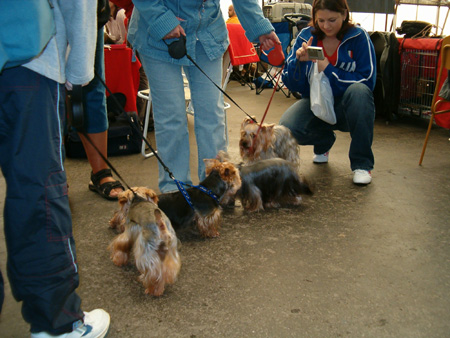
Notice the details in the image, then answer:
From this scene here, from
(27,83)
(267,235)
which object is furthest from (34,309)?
(267,235)

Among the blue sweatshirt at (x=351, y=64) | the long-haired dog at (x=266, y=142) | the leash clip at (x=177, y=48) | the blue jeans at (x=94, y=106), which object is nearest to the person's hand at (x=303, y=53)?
the blue sweatshirt at (x=351, y=64)

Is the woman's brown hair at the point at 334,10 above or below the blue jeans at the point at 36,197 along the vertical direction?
above

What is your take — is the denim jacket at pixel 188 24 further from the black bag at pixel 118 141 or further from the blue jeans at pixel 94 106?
the black bag at pixel 118 141

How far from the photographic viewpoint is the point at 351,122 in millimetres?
3402

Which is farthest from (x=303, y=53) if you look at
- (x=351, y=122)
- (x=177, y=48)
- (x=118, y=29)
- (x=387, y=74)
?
(x=118, y=29)

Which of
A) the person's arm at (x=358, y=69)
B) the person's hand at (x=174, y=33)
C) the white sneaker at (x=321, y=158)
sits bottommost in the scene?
the white sneaker at (x=321, y=158)

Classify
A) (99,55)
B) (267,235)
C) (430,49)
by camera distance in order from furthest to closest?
(430,49) < (99,55) < (267,235)

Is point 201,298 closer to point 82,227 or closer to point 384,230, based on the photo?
point 82,227

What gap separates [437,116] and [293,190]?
2.03 m

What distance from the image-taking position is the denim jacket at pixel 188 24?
7.86ft

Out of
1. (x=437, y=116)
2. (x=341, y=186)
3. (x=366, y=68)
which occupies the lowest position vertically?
(x=341, y=186)

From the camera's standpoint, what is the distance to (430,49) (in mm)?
4777

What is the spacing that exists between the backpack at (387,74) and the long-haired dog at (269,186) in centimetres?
274

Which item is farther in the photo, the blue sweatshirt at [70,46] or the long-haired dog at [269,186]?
the long-haired dog at [269,186]
